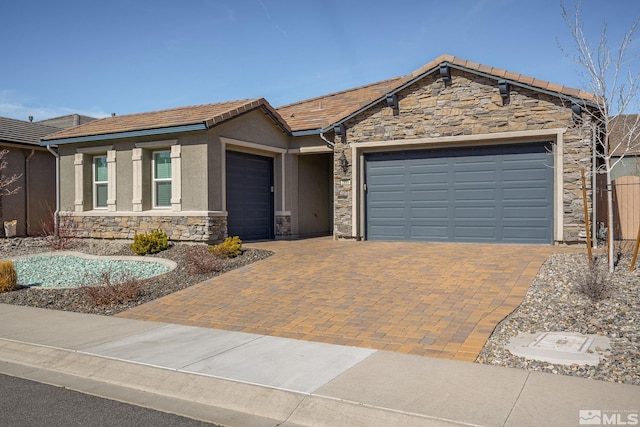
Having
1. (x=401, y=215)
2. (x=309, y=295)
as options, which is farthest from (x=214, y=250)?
(x=401, y=215)

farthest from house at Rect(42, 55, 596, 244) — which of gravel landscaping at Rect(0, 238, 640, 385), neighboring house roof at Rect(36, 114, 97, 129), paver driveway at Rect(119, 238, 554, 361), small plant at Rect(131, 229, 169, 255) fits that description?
neighboring house roof at Rect(36, 114, 97, 129)

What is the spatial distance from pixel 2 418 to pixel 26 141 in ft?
62.3

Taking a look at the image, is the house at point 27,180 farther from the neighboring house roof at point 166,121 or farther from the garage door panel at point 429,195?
the garage door panel at point 429,195

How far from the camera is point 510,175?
14.0 m

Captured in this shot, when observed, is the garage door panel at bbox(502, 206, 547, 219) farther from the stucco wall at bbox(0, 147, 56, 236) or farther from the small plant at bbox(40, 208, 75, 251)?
the stucco wall at bbox(0, 147, 56, 236)

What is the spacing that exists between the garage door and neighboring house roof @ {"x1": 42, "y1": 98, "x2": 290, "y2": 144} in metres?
4.13

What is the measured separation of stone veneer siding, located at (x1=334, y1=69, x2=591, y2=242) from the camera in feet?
42.6

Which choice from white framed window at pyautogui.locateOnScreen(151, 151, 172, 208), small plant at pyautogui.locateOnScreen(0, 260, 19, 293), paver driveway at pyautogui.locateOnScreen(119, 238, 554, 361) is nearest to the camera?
paver driveway at pyautogui.locateOnScreen(119, 238, 554, 361)

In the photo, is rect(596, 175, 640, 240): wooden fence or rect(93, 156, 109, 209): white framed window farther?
rect(93, 156, 109, 209): white framed window

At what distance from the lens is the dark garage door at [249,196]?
16562 mm

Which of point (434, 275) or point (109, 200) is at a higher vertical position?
point (109, 200)

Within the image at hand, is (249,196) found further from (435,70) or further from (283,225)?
(435,70)

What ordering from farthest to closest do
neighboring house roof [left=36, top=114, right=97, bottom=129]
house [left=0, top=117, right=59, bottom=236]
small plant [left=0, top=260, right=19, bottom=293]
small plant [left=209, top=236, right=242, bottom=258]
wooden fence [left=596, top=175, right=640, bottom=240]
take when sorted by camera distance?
neighboring house roof [left=36, top=114, right=97, bottom=129] < house [left=0, top=117, right=59, bottom=236] < wooden fence [left=596, top=175, right=640, bottom=240] < small plant [left=209, top=236, right=242, bottom=258] < small plant [left=0, top=260, right=19, bottom=293]

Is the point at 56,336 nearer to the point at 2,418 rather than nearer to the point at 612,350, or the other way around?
the point at 2,418
